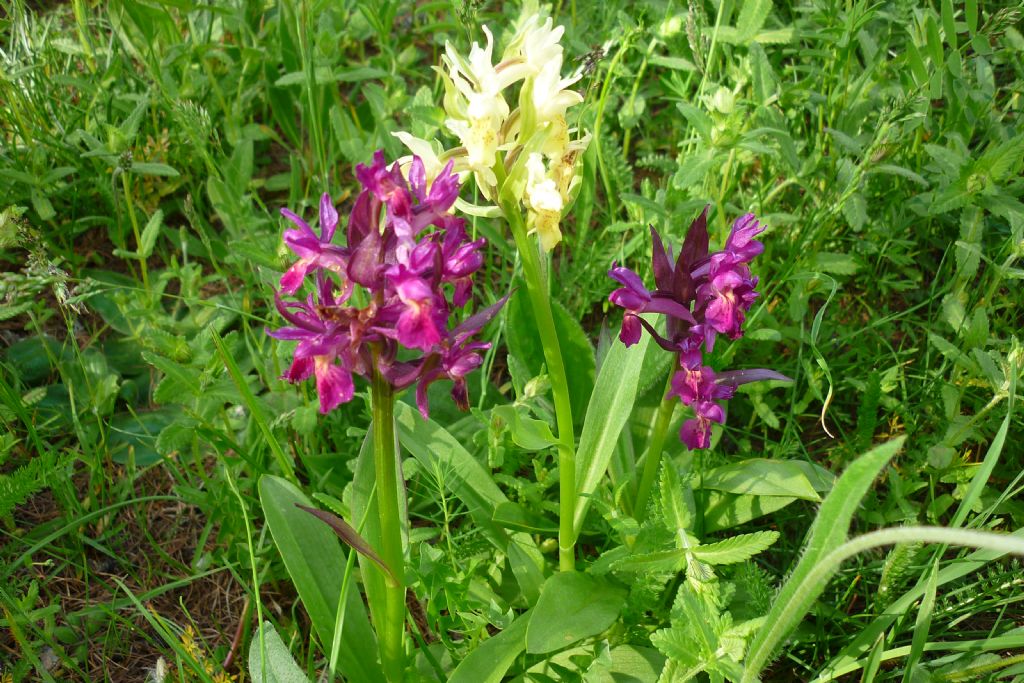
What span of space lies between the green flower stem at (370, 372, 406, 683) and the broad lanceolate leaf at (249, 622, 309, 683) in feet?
0.72

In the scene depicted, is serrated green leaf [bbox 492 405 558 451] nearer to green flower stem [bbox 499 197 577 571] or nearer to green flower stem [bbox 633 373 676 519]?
green flower stem [bbox 499 197 577 571]

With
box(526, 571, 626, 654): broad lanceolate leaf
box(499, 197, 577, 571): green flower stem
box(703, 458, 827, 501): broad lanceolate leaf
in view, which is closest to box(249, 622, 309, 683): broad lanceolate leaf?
box(526, 571, 626, 654): broad lanceolate leaf

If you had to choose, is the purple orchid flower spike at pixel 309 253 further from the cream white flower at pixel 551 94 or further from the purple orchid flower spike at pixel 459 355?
the cream white flower at pixel 551 94

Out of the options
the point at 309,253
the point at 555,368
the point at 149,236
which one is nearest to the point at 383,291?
the point at 309,253

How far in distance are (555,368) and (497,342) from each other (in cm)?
76

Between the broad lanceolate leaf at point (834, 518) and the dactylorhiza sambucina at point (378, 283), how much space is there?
78cm

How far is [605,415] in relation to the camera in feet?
7.82

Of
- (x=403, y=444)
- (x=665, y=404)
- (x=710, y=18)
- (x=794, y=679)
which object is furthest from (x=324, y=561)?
(x=710, y=18)

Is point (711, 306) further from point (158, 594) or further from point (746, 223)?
point (158, 594)

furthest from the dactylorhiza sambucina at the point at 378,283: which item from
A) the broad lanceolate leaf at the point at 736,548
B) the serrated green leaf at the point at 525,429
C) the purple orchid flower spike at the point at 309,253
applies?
the broad lanceolate leaf at the point at 736,548

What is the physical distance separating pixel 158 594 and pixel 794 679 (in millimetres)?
1957

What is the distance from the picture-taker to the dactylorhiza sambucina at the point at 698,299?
1992mm

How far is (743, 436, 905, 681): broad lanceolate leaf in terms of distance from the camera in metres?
1.50

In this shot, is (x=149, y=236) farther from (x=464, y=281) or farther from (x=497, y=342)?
(x=464, y=281)
